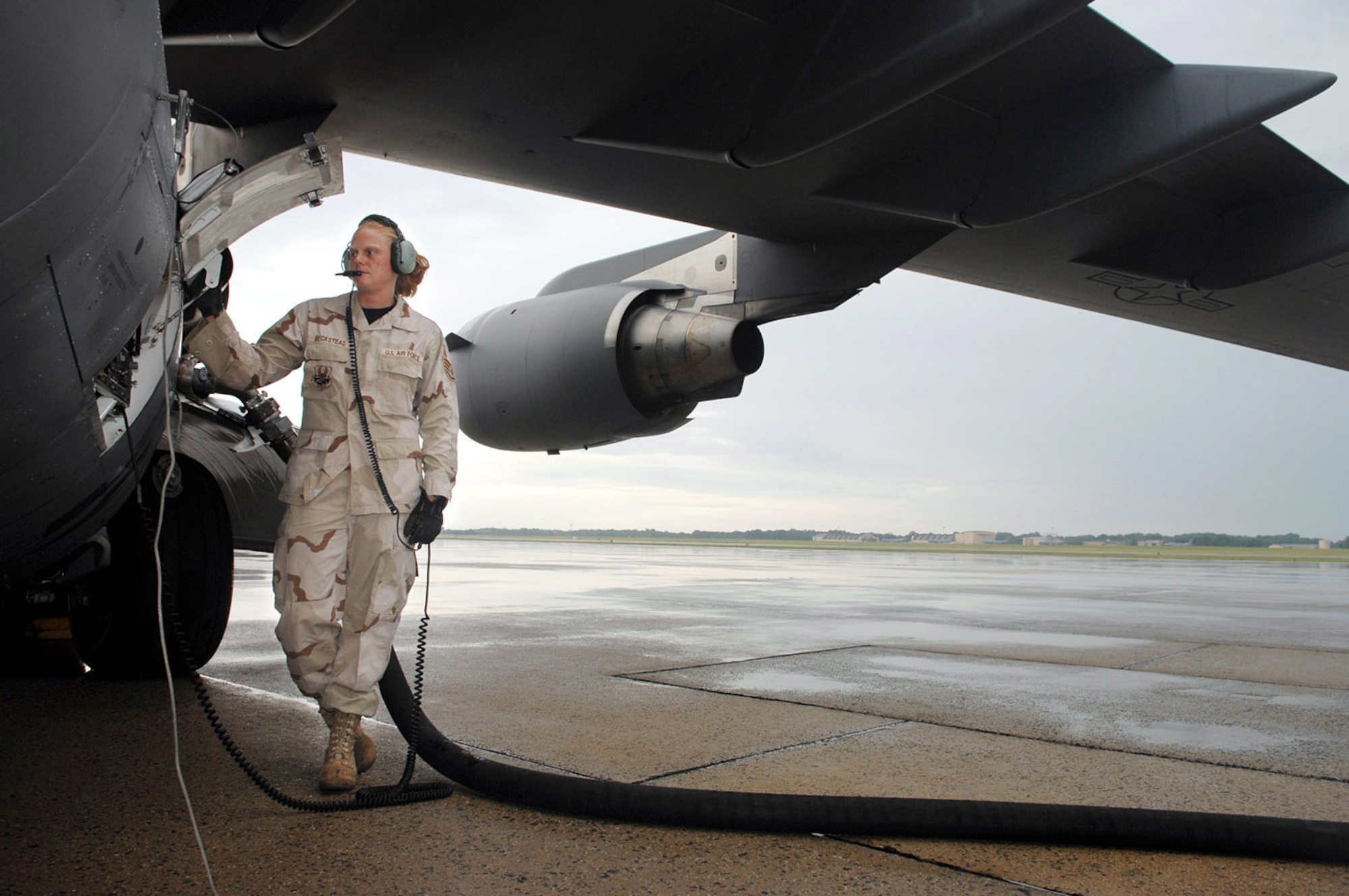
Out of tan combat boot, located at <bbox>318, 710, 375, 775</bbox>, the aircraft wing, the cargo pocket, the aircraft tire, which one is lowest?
tan combat boot, located at <bbox>318, 710, 375, 775</bbox>

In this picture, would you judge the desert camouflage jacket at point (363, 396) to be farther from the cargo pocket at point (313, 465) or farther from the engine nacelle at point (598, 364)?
the engine nacelle at point (598, 364)

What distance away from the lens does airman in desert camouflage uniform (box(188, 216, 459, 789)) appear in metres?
2.76

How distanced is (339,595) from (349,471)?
38 cm

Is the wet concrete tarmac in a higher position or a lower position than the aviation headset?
lower

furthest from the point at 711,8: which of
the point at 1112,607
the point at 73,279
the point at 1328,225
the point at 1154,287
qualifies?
the point at 1112,607

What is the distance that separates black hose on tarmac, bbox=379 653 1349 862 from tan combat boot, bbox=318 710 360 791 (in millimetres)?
578

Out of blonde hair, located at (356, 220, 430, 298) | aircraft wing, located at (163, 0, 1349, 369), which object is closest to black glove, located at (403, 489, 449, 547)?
blonde hair, located at (356, 220, 430, 298)

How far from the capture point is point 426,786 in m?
2.66

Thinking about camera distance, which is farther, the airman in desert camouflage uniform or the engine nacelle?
the engine nacelle

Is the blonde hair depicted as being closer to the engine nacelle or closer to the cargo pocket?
the cargo pocket

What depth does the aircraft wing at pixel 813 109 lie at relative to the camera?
3.14 metres

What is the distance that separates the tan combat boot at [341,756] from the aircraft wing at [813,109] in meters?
2.04

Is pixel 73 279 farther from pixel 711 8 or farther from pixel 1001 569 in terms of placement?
pixel 1001 569

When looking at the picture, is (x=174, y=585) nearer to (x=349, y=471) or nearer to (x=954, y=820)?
(x=349, y=471)
